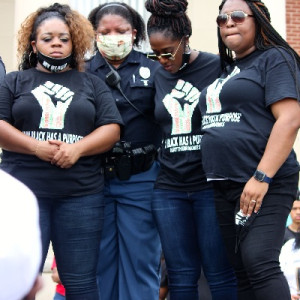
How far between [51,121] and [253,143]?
1155 mm

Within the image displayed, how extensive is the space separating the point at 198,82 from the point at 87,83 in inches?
26.6

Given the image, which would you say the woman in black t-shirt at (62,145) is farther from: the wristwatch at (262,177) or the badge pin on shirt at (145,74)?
the wristwatch at (262,177)

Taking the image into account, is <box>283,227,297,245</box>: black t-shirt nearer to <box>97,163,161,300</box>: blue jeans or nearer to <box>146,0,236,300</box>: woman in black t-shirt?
<box>97,163,161,300</box>: blue jeans

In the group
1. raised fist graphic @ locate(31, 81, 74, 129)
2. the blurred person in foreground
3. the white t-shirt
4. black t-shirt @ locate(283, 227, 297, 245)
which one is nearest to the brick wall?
black t-shirt @ locate(283, 227, 297, 245)

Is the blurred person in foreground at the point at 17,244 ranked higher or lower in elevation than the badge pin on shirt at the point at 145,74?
lower

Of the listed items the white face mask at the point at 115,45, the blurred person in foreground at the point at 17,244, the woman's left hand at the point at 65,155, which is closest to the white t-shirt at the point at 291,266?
the white face mask at the point at 115,45

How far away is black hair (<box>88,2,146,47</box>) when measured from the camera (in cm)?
410

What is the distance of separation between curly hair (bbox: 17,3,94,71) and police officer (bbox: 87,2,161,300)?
238mm

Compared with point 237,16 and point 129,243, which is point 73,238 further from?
point 237,16

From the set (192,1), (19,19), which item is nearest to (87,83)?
(19,19)

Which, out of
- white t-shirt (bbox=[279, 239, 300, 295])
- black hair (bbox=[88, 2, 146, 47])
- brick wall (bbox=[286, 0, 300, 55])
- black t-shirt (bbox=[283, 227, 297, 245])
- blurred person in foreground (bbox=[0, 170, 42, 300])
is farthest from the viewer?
brick wall (bbox=[286, 0, 300, 55])

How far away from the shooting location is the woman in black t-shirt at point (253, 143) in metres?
A: 3.04

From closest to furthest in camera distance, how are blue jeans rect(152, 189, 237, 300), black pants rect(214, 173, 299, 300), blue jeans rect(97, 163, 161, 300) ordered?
black pants rect(214, 173, 299, 300) < blue jeans rect(152, 189, 237, 300) < blue jeans rect(97, 163, 161, 300)

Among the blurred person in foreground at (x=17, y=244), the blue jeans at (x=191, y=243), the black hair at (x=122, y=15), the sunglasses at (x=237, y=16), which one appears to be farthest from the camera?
the black hair at (x=122, y=15)
